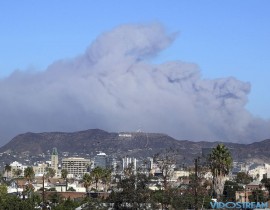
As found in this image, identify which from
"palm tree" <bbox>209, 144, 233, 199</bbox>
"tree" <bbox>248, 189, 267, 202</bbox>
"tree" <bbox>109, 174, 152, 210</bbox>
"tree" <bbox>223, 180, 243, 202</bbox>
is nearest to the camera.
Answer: "tree" <bbox>109, 174, 152, 210</bbox>

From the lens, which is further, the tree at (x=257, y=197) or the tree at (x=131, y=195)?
the tree at (x=257, y=197)

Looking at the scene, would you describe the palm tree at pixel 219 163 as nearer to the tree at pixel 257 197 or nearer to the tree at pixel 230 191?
the tree at pixel 230 191

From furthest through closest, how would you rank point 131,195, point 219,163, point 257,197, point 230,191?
point 230,191 < point 257,197 < point 219,163 < point 131,195

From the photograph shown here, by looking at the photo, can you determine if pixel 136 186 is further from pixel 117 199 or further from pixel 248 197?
pixel 248 197

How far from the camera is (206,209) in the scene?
103 metres

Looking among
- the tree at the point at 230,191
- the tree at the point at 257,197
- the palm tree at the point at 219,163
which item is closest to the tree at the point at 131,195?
the palm tree at the point at 219,163

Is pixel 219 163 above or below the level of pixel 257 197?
above

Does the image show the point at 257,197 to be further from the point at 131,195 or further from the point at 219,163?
the point at 131,195

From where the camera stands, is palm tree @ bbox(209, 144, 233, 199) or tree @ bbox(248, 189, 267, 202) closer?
palm tree @ bbox(209, 144, 233, 199)

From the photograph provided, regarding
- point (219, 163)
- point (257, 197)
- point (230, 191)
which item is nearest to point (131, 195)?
point (219, 163)

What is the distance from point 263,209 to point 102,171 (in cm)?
7151

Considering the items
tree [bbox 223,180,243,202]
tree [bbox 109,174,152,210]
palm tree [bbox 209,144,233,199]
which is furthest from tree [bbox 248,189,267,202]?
tree [bbox 109,174,152,210]

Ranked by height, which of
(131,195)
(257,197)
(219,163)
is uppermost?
(219,163)

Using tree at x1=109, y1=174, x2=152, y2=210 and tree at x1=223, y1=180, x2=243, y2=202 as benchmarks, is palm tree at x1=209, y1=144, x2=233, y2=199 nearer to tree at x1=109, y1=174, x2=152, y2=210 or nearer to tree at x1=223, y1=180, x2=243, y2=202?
tree at x1=223, y1=180, x2=243, y2=202
